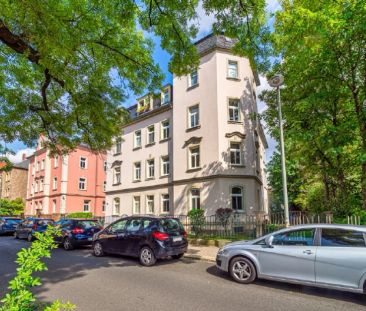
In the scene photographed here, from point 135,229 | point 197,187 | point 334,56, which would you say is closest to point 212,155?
point 197,187

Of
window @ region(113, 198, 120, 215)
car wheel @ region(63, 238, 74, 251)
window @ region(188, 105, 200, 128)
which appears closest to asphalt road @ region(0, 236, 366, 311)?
car wheel @ region(63, 238, 74, 251)

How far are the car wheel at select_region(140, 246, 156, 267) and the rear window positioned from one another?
820 millimetres

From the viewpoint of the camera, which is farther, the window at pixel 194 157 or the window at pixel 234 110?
the window at pixel 194 157

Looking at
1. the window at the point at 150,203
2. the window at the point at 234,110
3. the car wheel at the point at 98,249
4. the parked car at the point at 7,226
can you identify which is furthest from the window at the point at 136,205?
the car wheel at the point at 98,249

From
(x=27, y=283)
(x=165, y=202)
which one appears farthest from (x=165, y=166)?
(x=27, y=283)

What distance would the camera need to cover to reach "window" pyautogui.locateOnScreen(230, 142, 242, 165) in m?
21.6

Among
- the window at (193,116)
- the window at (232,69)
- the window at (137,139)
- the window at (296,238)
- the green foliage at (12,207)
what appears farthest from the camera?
the green foliage at (12,207)

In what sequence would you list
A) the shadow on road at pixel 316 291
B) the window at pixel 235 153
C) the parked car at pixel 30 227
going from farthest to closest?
1. the window at pixel 235 153
2. the parked car at pixel 30 227
3. the shadow on road at pixel 316 291

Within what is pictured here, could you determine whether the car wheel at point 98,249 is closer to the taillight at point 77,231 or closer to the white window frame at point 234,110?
the taillight at point 77,231

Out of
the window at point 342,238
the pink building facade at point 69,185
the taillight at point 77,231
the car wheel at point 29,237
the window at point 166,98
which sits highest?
the window at point 166,98

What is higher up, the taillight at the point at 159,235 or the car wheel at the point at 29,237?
the taillight at the point at 159,235

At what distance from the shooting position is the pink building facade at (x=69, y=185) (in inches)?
1633

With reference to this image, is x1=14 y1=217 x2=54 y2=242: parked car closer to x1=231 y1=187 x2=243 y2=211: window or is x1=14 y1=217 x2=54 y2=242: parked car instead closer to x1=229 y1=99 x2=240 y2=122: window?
x1=231 y1=187 x2=243 y2=211: window

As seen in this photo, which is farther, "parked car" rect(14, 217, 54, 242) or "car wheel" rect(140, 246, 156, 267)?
"parked car" rect(14, 217, 54, 242)
